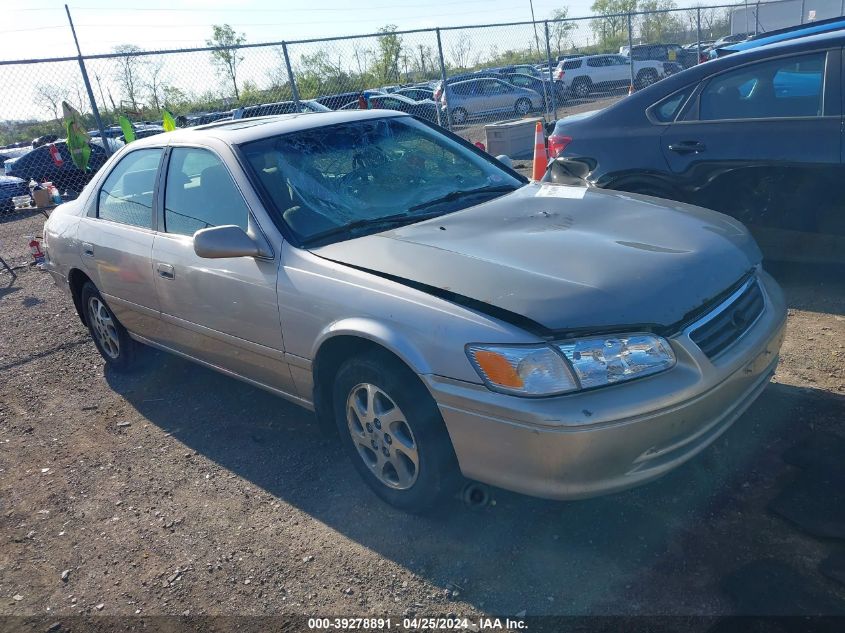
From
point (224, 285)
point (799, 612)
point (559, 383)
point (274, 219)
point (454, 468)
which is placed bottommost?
point (799, 612)

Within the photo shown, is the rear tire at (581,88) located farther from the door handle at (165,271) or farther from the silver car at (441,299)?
the door handle at (165,271)

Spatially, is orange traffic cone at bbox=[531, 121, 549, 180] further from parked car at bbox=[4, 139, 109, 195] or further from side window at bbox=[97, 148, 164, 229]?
parked car at bbox=[4, 139, 109, 195]

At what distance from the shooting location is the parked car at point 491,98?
667 inches

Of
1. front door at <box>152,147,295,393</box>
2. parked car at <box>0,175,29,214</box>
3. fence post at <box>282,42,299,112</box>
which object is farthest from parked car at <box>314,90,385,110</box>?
front door at <box>152,147,295,393</box>

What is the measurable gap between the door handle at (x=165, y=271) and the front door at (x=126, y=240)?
12 cm

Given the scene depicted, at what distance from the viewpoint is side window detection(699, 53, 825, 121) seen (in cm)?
472

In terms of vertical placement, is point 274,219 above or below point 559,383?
above

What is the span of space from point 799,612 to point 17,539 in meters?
3.37

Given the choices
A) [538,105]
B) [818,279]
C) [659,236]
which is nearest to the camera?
[659,236]

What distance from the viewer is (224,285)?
367 centimetres

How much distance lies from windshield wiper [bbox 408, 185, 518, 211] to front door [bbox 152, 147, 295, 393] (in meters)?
0.84

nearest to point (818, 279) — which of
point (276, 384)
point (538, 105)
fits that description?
point (276, 384)

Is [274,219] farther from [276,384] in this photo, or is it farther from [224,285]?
[276,384]

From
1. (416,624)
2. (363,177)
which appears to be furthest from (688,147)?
(416,624)
